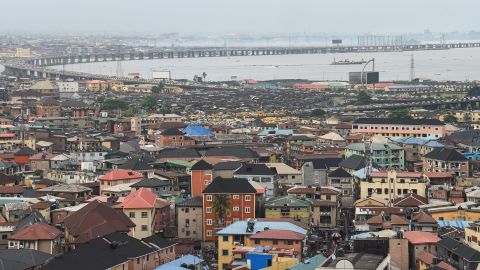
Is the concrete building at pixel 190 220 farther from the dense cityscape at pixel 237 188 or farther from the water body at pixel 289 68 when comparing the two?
the water body at pixel 289 68

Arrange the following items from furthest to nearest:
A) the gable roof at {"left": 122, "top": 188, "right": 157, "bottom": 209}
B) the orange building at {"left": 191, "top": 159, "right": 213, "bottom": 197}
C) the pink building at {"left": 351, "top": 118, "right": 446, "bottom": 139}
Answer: the pink building at {"left": 351, "top": 118, "right": 446, "bottom": 139}
the orange building at {"left": 191, "top": 159, "right": 213, "bottom": 197}
the gable roof at {"left": 122, "top": 188, "right": 157, "bottom": 209}

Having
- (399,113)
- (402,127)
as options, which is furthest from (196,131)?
(399,113)

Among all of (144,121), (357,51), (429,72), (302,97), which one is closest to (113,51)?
(357,51)

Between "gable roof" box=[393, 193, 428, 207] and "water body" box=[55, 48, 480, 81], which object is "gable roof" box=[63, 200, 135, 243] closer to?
"gable roof" box=[393, 193, 428, 207]

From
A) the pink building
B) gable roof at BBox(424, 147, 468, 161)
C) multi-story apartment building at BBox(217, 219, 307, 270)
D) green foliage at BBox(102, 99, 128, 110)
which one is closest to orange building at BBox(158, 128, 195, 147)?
the pink building

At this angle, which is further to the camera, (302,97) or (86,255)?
(302,97)

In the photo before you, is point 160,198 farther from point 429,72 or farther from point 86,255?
point 429,72

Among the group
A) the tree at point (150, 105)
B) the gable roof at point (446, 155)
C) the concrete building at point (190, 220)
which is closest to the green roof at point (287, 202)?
the concrete building at point (190, 220)
